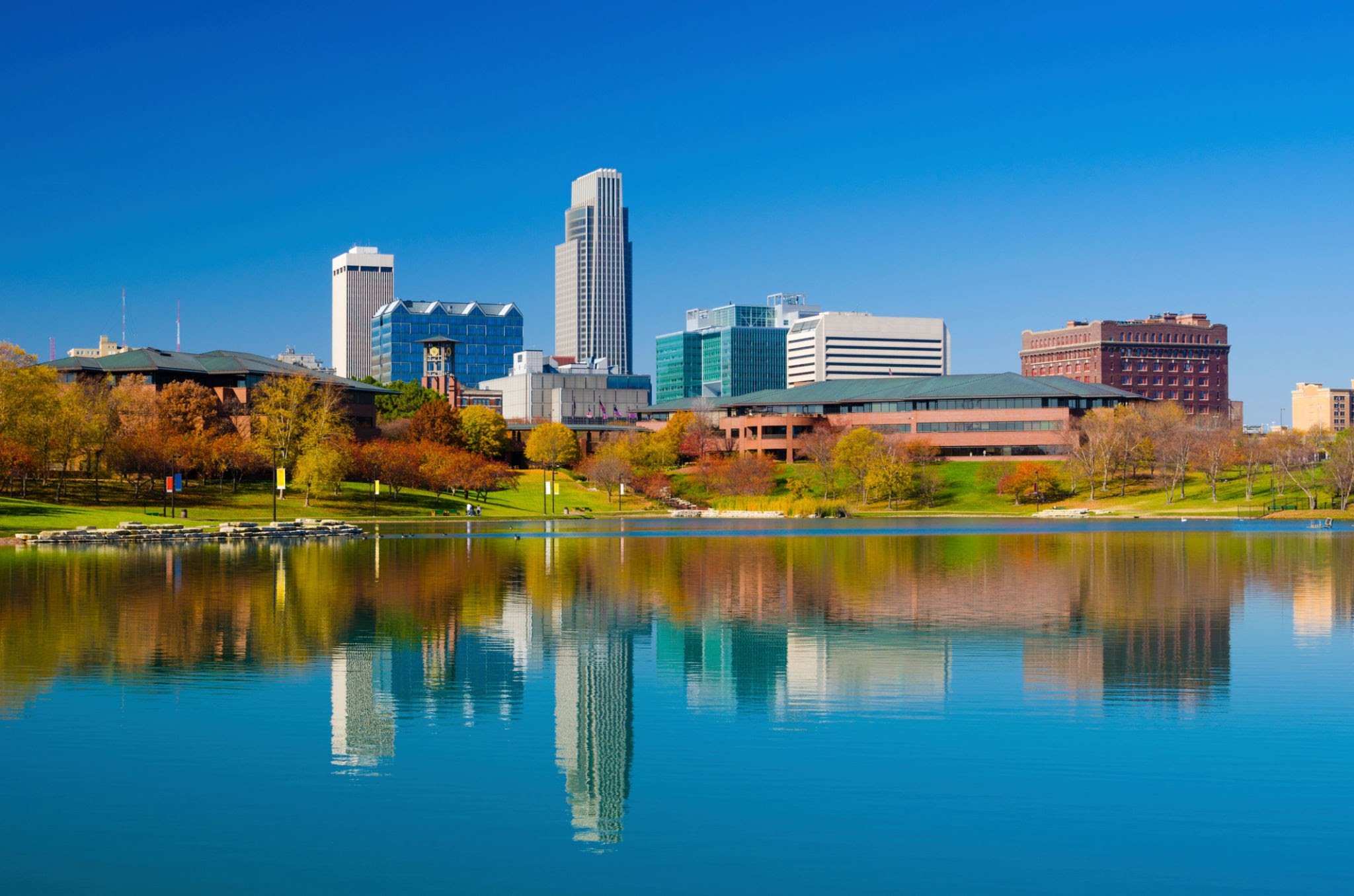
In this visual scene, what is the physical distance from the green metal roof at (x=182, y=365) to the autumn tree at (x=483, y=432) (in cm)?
1837

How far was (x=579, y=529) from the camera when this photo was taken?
323 feet

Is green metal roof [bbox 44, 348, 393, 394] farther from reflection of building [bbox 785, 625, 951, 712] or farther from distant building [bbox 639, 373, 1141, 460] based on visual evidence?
reflection of building [bbox 785, 625, 951, 712]

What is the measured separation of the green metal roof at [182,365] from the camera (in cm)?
13938

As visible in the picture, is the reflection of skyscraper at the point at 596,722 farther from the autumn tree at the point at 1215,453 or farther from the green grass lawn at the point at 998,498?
the autumn tree at the point at 1215,453

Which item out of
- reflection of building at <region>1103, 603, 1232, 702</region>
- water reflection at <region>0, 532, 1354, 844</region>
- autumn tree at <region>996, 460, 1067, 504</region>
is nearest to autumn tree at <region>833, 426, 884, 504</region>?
autumn tree at <region>996, 460, 1067, 504</region>

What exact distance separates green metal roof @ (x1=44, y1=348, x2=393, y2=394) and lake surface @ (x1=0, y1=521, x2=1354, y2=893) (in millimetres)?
106051

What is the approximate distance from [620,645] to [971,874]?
53.9 feet

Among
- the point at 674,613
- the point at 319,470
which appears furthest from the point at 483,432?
the point at 674,613

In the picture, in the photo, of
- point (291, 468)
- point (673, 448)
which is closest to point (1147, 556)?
point (291, 468)

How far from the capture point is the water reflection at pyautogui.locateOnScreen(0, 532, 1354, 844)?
21844 mm

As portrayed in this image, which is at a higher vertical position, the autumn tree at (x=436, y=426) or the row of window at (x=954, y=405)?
the row of window at (x=954, y=405)

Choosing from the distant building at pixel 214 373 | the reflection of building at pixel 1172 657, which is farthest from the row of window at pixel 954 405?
the reflection of building at pixel 1172 657

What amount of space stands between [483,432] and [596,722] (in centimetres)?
15163

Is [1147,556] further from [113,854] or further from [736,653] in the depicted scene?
[113,854]
